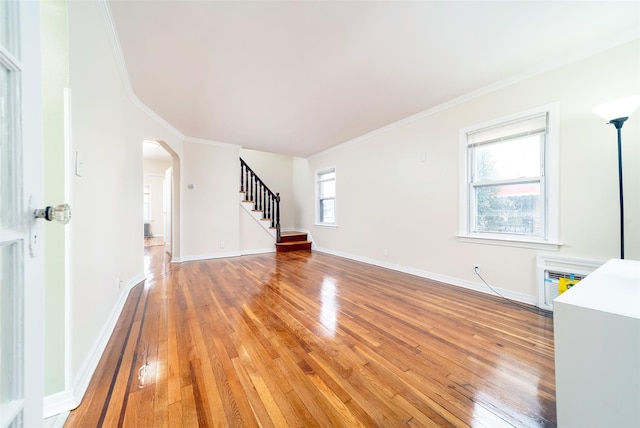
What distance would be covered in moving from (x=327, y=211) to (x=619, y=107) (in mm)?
4677

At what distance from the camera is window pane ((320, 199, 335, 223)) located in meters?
5.70

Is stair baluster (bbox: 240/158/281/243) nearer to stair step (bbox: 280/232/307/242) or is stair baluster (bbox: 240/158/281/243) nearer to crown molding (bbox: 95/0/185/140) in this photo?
stair step (bbox: 280/232/307/242)

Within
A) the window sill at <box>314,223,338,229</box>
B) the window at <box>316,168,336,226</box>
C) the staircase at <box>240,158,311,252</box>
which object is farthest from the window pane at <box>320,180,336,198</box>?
the staircase at <box>240,158,311,252</box>

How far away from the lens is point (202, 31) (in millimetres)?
1900

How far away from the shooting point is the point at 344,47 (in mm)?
2061

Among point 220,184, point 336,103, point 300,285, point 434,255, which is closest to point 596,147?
point 434,255

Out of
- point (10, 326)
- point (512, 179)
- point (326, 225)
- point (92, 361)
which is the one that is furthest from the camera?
point (326, 225)

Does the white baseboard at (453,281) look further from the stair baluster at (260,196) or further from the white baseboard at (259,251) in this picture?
the stair baluster at (260,196)

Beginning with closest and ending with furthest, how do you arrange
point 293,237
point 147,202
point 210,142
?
1. point 210,142
2. point 293,237
3. point 147,202

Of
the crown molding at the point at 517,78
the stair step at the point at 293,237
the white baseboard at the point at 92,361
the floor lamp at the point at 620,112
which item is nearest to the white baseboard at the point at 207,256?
the stair step at the point at 293,237

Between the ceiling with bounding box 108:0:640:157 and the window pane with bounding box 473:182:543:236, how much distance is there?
1250 millimetres

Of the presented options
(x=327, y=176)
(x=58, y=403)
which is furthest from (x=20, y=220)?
(x=327, y=176)

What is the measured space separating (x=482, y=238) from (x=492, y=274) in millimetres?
439

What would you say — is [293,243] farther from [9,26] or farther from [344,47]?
[9,26]
